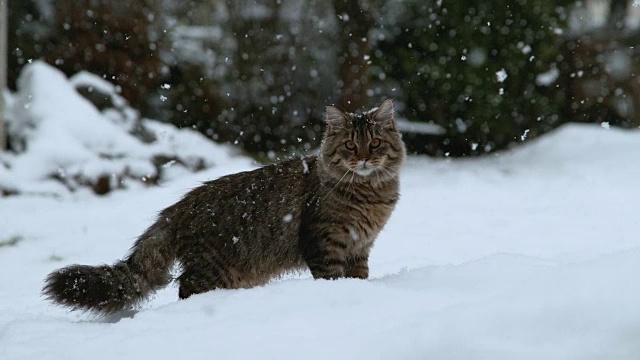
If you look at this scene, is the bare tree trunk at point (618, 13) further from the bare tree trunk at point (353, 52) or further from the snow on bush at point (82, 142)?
the snow on bush at point (82, 142)

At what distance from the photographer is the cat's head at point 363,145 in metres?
4.51

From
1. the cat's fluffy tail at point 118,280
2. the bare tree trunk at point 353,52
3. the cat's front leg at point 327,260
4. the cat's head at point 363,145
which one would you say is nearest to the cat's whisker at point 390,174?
the cat's head at point 363,145

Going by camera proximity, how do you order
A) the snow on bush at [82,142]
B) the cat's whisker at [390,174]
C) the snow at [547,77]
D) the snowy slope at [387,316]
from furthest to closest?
the snow at [547,77], the snow on bush at [82,142], the cat's whisker at [390,174], the snowy slope at [387,316]

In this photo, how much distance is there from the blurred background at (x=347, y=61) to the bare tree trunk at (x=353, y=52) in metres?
0.01

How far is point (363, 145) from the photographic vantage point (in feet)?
14.8

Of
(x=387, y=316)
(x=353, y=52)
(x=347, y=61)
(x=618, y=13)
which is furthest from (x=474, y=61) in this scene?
(x=387, y=316)

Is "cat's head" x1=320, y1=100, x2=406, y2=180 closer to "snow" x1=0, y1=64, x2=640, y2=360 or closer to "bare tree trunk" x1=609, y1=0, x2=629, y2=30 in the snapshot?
"snow" x1=0, y1=64, x2=640, y2=360

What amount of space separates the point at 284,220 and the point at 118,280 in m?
0.98

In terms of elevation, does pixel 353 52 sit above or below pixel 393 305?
above

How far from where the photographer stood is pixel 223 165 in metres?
9.25

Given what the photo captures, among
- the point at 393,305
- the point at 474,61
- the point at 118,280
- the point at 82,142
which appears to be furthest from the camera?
the point at 474,61

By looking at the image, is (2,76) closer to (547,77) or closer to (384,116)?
(384,116)

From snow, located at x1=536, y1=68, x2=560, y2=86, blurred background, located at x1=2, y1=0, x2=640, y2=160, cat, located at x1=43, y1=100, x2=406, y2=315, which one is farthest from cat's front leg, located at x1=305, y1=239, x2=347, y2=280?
snow, located at x1=536, y1=68, x2=560, y2=86

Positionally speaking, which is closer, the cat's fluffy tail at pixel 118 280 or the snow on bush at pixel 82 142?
the cat's fluffy tail at pixel 118 280
